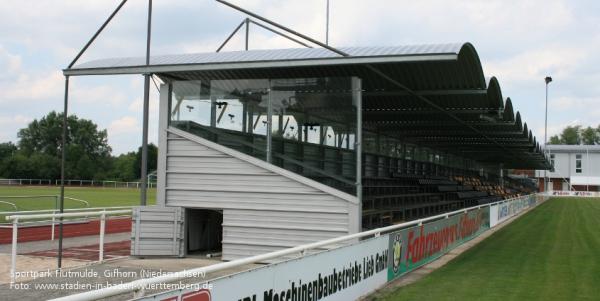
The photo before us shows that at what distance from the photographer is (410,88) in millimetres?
15469

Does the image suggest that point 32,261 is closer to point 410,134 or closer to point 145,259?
point 145,259

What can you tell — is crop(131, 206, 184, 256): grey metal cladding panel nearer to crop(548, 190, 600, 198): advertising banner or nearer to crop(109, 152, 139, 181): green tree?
crop(548, 190, 600, 198): advertising banner

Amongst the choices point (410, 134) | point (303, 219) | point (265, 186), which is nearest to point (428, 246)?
point (303, 219)

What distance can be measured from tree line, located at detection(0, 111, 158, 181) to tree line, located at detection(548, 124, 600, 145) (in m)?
108

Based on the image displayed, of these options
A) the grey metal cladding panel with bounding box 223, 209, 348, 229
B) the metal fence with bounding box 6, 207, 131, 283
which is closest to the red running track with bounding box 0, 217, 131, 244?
the metal fence with bounding box 6, 207, 131, 283

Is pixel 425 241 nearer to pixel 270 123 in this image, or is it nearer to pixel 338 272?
pixel 270 123

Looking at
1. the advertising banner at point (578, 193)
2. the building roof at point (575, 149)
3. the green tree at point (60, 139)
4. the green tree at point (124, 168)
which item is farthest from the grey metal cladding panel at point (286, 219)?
the building roof at point (575, 149)

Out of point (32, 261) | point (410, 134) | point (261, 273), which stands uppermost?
point (410, 134)

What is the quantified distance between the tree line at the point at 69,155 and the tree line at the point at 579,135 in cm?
10754

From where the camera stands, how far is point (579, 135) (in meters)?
151

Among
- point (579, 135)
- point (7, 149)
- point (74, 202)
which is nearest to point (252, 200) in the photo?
point (74, 202)

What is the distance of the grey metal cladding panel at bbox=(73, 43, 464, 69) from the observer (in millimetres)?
11070

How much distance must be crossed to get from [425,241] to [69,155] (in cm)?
8837

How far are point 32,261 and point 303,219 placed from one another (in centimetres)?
577
